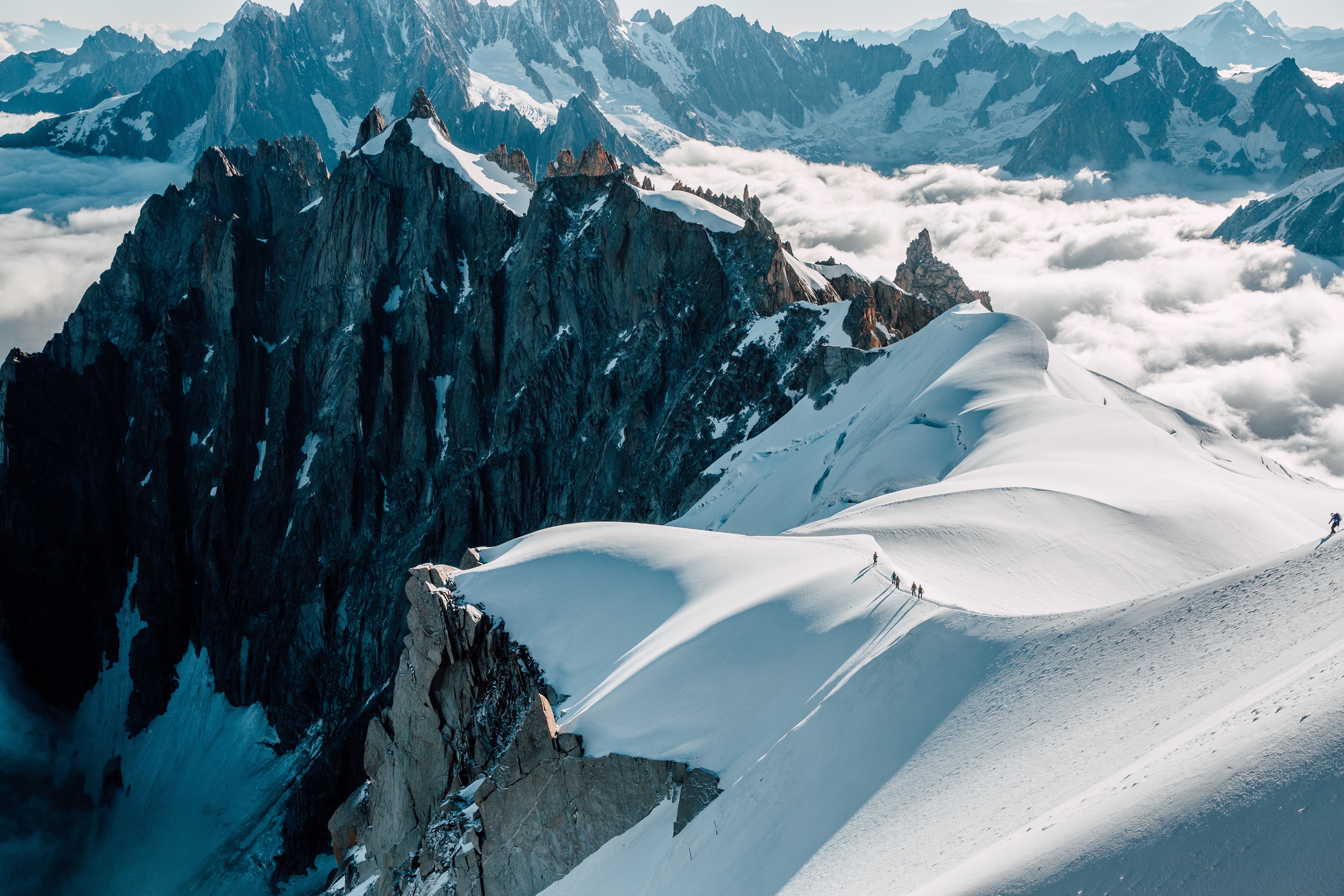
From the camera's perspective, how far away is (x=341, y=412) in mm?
116250

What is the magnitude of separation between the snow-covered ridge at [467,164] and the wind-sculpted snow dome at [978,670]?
84463mm

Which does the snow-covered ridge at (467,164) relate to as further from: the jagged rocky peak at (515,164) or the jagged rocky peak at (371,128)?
the jagged rocky peak at (371,128)

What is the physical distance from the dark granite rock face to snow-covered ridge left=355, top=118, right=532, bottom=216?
1442mm

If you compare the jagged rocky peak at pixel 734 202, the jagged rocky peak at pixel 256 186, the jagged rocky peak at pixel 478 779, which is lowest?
the jagged rocky peak at pixel 478 779

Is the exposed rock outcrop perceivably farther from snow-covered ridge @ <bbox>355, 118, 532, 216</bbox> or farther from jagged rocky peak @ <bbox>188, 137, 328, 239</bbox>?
jagged rocky peak @ <bbox>188, 137, 328, 239</bbox>

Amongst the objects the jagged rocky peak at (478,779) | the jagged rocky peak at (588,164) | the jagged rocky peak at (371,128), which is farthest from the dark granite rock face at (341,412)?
the jagged rocky peak at (478,779)

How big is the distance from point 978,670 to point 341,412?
356 feet

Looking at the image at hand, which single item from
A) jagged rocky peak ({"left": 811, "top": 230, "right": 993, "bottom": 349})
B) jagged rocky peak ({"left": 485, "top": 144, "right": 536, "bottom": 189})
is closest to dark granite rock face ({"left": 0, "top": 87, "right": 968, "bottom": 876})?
jagged rocky peak ({"left": 811, "top": 230, "right": 993, "bottom": 349})

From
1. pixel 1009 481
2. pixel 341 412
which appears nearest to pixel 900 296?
pixel 1009 481

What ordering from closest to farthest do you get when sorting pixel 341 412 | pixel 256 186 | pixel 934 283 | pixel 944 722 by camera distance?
pixel 944 722 → pixel 934 283 → pixel 341 412 → pixel 256 186

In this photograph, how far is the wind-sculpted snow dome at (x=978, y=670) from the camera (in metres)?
13.7

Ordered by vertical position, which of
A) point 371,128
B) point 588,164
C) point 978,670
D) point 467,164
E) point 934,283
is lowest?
point 934,283

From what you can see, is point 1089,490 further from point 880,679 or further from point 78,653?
point 78,653

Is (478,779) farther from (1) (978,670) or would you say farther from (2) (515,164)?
(2) (515,164)
